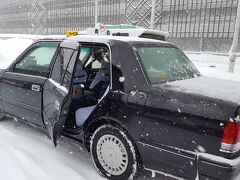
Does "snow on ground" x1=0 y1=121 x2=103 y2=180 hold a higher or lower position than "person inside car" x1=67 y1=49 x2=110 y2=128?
lower

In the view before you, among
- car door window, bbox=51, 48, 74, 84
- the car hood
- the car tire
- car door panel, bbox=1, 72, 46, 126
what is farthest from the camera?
car door panel, bbox=1, 72, 46, 126

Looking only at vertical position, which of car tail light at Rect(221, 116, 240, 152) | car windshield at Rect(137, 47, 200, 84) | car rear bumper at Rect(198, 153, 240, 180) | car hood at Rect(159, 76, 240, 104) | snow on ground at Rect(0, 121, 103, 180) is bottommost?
snow on ground at Rect(0, 121, 103, 180)

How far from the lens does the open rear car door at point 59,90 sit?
3.54 metres

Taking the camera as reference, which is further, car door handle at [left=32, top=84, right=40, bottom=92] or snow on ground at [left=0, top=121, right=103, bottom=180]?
car door handle at [left=32, top=84, right=40, bottom=92]

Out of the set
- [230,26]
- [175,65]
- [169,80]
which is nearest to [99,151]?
[169,80]

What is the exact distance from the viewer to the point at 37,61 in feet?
14.8

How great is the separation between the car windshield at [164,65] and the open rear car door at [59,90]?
35.6 inches

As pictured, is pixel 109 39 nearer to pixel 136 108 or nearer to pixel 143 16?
pixel 136 108

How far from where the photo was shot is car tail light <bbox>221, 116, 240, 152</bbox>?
249cm

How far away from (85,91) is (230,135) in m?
2.58

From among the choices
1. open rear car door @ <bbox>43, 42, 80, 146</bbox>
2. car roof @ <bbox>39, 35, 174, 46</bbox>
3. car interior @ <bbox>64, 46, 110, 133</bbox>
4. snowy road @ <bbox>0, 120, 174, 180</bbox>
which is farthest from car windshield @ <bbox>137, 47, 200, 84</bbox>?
snowy road @ <bbox>0, 120, 174, 180</bbox>

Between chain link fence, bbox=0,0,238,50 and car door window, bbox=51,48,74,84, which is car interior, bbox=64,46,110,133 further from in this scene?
chain link fence, bbox=0,0,238,50

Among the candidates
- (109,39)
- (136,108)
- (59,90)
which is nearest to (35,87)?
(59,90)

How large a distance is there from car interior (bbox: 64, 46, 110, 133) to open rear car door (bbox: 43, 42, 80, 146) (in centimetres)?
14
